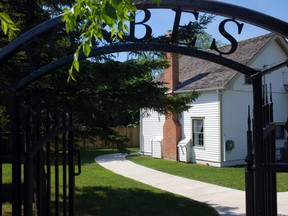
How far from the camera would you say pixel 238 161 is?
59.4 ft

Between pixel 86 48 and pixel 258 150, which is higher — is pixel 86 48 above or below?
above

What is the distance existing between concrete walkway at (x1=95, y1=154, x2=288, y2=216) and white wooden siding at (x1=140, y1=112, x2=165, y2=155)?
5.58 meters

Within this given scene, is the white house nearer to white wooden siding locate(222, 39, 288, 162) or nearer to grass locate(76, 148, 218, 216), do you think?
white wooden siding locate(222, 39, 288, 162)

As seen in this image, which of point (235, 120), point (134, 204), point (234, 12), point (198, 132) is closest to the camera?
point (234, 12)

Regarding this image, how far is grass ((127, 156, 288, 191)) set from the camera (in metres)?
12.7

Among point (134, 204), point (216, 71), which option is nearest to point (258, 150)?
point (134, 204)

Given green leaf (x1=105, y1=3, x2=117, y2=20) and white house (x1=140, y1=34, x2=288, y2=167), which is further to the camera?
white house (x1=140, y1=34, x2=288, y2=167)

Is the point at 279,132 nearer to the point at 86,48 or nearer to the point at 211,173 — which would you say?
the point at 211,173

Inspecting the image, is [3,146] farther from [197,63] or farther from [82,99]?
[197,63]

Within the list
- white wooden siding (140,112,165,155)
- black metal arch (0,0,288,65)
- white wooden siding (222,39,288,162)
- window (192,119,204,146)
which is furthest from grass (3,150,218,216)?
white wooden siding (140,112,165,155)

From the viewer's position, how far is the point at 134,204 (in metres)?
9.40

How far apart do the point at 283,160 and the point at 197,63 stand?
1916 cm

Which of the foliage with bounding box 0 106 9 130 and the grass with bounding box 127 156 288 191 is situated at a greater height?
the foliage with bounding box 0 106 9 130

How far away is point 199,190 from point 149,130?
40.2 feet
